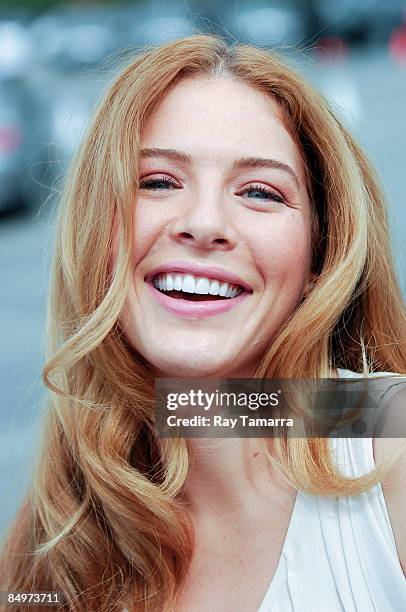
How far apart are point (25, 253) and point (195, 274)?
698 centimetres

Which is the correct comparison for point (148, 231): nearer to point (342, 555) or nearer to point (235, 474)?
point (235, 474)

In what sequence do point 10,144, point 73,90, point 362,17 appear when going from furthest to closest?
point 362,17, point 73,90, point 10,144

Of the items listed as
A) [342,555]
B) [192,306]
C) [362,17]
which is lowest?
[342,555]

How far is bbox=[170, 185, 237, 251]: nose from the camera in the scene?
186 centimetres

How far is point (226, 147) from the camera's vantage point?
1955 mm

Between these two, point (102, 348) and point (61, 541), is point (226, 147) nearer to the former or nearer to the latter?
point (102, 348)

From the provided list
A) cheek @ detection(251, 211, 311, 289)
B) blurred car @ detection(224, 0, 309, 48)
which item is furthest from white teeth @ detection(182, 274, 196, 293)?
blurred car @ detection(224, 0, 309, 48)

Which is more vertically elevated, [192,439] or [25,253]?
[25,253]

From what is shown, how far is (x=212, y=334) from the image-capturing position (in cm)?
188

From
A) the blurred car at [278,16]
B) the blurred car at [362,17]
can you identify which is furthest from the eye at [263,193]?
the blurred car at [362,17]

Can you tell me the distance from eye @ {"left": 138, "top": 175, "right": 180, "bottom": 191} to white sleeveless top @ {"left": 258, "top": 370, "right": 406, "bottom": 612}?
644 mm

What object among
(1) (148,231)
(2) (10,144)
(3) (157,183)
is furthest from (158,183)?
(2) (10,144)

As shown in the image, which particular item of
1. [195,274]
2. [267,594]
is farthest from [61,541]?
[195,274]

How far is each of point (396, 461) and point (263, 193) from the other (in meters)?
0.63
